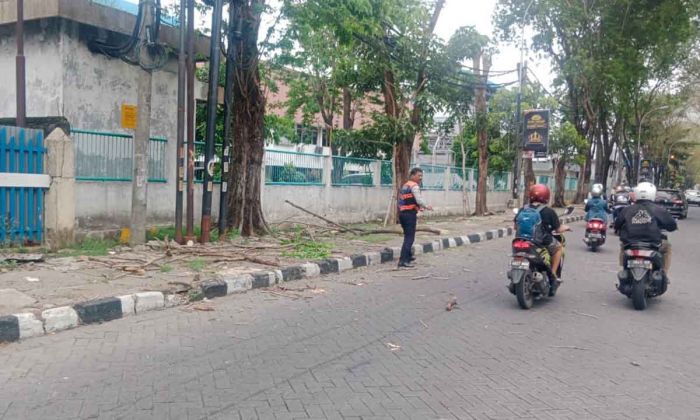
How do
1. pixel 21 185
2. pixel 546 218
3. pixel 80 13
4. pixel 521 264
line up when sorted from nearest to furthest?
pixel 521 264 → pixel 546 218 → pixel 21 185 → pixel 80 13

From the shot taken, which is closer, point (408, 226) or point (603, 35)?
point (408, 226)

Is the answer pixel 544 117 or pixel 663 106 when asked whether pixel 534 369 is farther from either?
pixel 663 106

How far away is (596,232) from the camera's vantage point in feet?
44.5

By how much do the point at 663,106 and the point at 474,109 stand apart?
80.9 feet

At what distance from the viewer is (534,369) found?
4895mm

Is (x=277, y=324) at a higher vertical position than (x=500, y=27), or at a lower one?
lower

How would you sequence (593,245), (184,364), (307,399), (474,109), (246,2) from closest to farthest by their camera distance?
1. (307,399)
2. (184,364)
3. (246,2)
4. (593,245)
5. (474,109)

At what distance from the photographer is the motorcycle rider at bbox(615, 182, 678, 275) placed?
24.2 feet

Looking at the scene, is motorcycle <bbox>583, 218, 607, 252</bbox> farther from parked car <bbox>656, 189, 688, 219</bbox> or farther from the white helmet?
parked car <bbox>656, 189, 688, 219</bbox>

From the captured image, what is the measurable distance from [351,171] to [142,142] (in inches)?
316

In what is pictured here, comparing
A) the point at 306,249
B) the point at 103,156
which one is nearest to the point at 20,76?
the point at 103,156

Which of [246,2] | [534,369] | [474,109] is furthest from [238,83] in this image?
[474,109]

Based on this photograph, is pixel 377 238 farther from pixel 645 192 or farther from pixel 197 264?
pixel 645 192

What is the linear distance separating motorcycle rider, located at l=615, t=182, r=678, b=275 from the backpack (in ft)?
3.85
